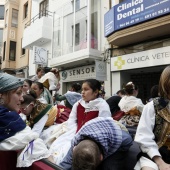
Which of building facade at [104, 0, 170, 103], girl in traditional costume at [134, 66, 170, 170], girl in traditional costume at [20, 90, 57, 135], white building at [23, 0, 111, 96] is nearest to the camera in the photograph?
girl in traditional costume at [134, 66, 170, 170]

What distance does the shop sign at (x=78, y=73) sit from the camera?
10.1 m

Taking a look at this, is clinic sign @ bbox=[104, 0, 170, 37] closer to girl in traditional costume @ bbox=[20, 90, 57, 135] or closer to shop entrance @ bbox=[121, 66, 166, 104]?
shop entrance @ bbox=[121, 66, 166, 104]

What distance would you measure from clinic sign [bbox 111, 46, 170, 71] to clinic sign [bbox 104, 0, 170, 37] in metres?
1.16

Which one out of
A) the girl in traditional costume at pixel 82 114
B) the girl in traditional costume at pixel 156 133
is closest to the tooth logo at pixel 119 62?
the girl in traditional costume at pixel 82 114

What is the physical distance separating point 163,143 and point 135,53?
6792 millimetres

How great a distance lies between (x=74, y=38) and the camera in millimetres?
10297

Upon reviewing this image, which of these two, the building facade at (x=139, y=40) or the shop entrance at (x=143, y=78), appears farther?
the shop entrance at (x=143, y=78)

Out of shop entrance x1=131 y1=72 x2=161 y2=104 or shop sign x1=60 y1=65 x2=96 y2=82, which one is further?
shop sign x1=60 y1=65 x2=96 y2=82

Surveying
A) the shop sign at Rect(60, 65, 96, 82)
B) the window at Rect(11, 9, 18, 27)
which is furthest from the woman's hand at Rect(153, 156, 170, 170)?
the window at Rect(11, 9, 18, 27)

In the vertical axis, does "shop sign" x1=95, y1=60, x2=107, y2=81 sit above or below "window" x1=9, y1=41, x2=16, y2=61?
below

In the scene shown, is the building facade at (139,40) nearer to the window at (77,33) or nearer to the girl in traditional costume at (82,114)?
the window at (77,33)

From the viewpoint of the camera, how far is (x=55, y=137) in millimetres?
2654

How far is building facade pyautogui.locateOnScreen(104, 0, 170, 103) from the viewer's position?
675 centimetres

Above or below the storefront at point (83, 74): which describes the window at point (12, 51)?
above
